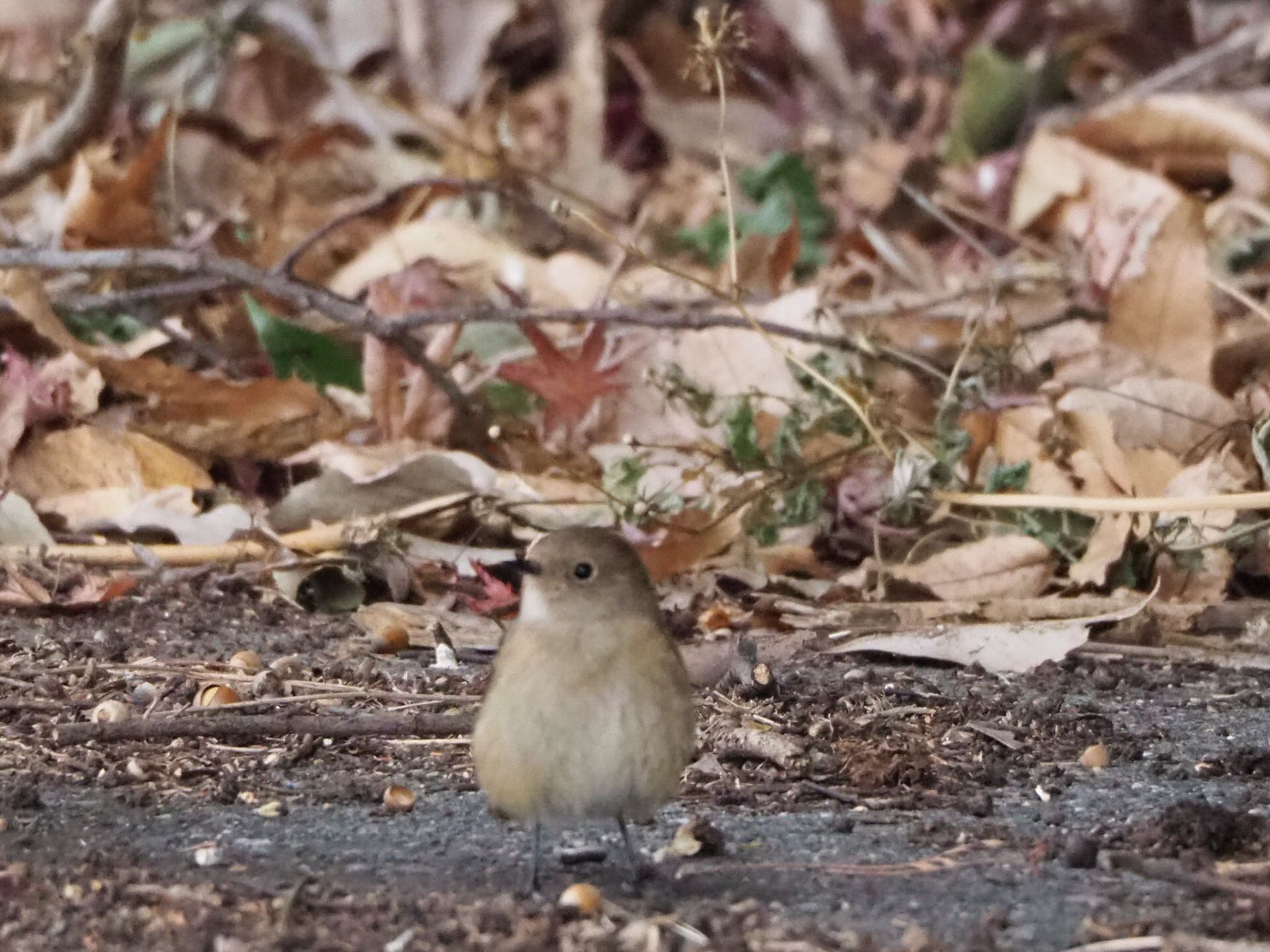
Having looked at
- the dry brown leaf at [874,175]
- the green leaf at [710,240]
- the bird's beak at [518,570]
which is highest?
the dry brown leaf at [874,175]

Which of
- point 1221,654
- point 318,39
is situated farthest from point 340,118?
point 1221,654

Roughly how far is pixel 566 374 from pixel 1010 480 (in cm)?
112

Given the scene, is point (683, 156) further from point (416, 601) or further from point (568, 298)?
point (416, 601)

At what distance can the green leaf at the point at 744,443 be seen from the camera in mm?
4277

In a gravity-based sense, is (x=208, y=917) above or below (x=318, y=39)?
below

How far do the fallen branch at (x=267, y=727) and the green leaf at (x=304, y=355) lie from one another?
173cm

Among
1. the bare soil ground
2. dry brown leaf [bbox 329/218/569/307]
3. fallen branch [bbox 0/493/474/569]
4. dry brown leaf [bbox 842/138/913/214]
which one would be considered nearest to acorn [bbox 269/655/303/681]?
the bare soil ground

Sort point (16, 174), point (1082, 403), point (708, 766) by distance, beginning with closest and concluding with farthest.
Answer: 1. point (708, 766)
2. point (1082, 403)
3. point (16, 174)

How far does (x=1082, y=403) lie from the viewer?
4.62 meters

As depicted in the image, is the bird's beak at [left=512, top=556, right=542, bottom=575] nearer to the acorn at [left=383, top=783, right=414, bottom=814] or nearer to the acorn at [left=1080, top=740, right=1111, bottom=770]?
the acorn at [left=383, top=783, right=414, bottom=814]

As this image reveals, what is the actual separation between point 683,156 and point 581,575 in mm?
5950

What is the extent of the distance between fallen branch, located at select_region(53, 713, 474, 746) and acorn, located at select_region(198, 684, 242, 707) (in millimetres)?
110

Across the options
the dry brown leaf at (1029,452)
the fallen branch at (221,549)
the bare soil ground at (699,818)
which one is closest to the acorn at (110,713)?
the bare soil ground at (699,818)

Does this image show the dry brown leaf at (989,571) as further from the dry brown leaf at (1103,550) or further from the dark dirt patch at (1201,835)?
the dark dirt patch at (1201,835)
